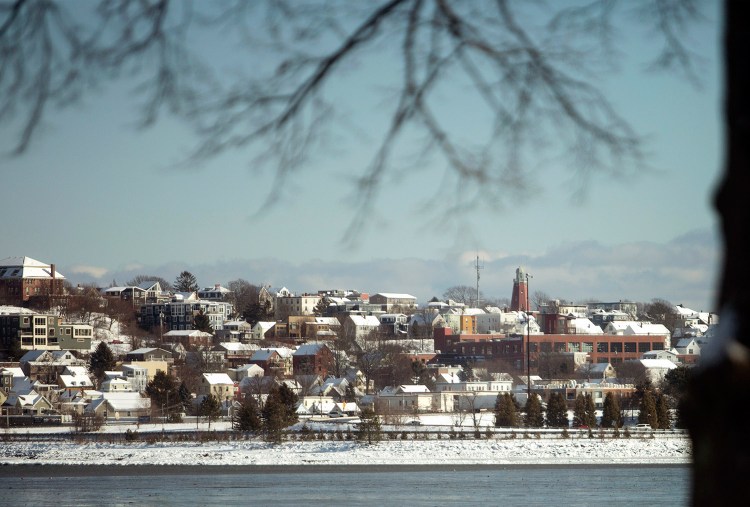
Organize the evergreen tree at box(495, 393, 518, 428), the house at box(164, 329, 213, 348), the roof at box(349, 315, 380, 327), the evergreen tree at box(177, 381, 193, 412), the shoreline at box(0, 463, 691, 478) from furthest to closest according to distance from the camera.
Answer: the roof at box(349, 315, 380, 327) < the house at box(164, 329, 213, 348) < the evergreen tree at box(177, 381, 193, 412) < the evergreen tree at box(495, 393, 518, 428) < the shoreline at box(0, 463, 691, 478)

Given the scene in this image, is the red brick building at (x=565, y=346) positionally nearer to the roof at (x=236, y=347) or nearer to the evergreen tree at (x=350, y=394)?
the roof at (x=236, y=347)

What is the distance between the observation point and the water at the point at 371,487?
91.5ft

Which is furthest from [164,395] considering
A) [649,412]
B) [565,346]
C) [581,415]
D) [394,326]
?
[394,326]

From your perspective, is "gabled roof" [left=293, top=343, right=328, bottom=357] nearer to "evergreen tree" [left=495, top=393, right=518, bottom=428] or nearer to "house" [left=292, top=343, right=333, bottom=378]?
"house" [left=292, top=343, right=333, bottom=378]

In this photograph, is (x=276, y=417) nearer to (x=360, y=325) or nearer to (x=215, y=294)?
(x=360, y=325)

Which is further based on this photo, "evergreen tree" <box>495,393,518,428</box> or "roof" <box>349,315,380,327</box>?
"roof" <box>349,315,380,327</box>

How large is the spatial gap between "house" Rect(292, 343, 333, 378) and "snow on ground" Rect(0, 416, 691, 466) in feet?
180

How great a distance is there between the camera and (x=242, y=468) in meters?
41.8

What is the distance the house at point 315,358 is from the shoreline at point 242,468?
61503 mm

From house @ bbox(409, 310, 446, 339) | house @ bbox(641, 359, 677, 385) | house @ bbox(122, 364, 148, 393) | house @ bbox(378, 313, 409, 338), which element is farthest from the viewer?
house @ bbox(409, 310, 446, 339)

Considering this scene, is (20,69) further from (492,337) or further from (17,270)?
(17,270)

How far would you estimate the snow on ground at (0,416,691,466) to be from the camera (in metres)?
43.9

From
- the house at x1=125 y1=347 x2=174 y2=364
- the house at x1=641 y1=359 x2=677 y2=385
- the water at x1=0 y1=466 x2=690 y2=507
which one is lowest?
the water at x1=0 y1=466 x2=690 y2=507

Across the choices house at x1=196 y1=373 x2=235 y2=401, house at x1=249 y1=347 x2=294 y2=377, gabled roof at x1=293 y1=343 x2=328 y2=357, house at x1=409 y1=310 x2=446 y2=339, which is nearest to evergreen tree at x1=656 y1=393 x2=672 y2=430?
house at x1=196 y1=373 x2=235 y2=401
